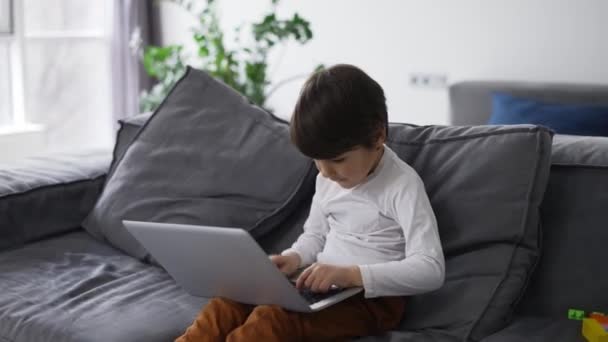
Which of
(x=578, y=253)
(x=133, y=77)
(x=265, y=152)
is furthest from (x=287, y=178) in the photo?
(x=133, y=77)

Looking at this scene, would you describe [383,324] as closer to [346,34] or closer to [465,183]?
[465,183]

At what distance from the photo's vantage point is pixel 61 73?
14.6 feet

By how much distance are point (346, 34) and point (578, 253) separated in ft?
8.67

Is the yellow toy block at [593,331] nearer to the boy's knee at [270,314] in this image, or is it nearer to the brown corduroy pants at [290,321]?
the brown corduroy pants at [290,321]

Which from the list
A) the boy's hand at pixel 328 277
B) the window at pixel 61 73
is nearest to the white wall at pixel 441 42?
the window at pixel 61 73

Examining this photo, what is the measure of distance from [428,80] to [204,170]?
2.08m

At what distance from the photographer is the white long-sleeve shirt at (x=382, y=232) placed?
4.89 ft

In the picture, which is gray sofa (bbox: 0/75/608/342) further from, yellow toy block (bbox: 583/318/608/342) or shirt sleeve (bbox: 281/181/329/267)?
shirt sleeve (bbox: 281/181/329/267)

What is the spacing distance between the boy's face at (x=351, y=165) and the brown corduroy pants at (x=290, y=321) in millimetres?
243

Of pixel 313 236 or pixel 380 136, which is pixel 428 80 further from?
pixel 380 136

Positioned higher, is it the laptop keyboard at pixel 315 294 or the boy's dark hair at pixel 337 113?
the boy's dark hair at pixel 337 113

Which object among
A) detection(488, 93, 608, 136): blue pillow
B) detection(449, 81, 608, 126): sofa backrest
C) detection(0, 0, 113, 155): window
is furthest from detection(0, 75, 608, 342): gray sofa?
detection(0, 0, 113, 155): window

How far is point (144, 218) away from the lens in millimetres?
2021

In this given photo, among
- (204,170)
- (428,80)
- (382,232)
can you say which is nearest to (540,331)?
(382,232)
